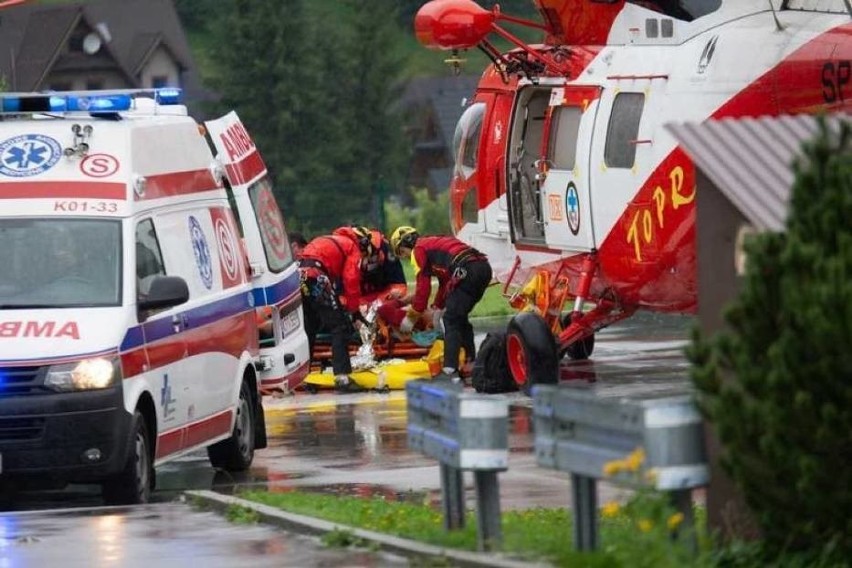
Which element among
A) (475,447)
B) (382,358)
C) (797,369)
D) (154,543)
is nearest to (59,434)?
(154,543)

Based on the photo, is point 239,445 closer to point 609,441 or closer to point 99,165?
point 99,165

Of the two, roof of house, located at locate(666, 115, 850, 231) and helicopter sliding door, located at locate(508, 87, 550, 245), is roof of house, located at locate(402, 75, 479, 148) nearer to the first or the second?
helicopter sliding door, located at locate(508, 87, 550, 245)

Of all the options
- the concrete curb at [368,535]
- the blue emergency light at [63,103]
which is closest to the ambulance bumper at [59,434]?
the concrete curb at [368,535]

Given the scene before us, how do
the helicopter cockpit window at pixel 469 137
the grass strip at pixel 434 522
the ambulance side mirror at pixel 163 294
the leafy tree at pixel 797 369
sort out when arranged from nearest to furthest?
1. the leafy tree at pixel 797 369
2. the grass strip at pixel 434 522
3. the ambulance side mirror at pixel 163 294
4. the helicopter cockpit window at pixel 469 137

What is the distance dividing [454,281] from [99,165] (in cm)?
718

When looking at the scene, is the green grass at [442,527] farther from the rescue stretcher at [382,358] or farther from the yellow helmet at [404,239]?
the yellow helmet at [404,239]

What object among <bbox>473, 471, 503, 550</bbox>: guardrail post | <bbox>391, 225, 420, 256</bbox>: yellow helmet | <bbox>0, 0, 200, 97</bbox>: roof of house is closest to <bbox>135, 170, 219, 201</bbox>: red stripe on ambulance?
<bbox>473, 471, 503, 550</bbox>: guardrail post

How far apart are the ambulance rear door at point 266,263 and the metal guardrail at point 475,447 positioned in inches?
279

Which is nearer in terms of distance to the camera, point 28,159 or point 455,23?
point 28,159

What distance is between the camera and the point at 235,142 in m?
18.1

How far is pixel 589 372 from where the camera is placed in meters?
22.2

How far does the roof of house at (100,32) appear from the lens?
90188 millimetres

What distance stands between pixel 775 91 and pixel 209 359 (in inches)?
201

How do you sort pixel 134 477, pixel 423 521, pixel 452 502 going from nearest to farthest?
pixel 452 502
pixel 423 521
pixel 134 477
